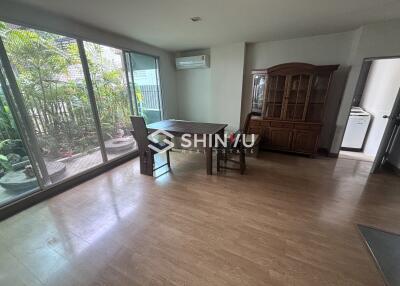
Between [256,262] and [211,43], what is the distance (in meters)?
4.05

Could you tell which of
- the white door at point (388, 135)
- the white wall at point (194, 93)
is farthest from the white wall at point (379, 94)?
the white wall at point (194, 93)

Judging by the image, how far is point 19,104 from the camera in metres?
2.10

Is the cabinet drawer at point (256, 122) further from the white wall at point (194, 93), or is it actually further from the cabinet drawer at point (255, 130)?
the white wall at point (194, 93)

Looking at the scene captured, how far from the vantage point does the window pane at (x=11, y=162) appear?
202cm

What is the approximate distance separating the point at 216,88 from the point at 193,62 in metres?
0.88

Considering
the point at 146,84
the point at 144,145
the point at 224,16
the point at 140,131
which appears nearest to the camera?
the point at 224,16

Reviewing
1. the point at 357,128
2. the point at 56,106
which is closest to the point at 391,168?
the point at 357,128

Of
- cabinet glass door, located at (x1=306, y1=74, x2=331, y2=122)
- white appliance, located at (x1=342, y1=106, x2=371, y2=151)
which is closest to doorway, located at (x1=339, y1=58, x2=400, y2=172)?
white appliance, located at (x1=342, y1=106, x2=371, y2=151)

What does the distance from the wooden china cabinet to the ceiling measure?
71 centimetres

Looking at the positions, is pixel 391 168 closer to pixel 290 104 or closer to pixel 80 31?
pixel 290 104

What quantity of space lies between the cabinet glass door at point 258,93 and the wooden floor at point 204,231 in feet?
5.66

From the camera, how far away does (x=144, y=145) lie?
9.48 feet

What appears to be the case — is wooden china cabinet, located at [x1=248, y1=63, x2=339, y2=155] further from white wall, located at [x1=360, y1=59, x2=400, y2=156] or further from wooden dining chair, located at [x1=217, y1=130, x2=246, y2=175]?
white wall, located at [x1=360, y1=59, x2=400, y2=156]

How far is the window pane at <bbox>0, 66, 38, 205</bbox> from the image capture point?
202 centimetres
